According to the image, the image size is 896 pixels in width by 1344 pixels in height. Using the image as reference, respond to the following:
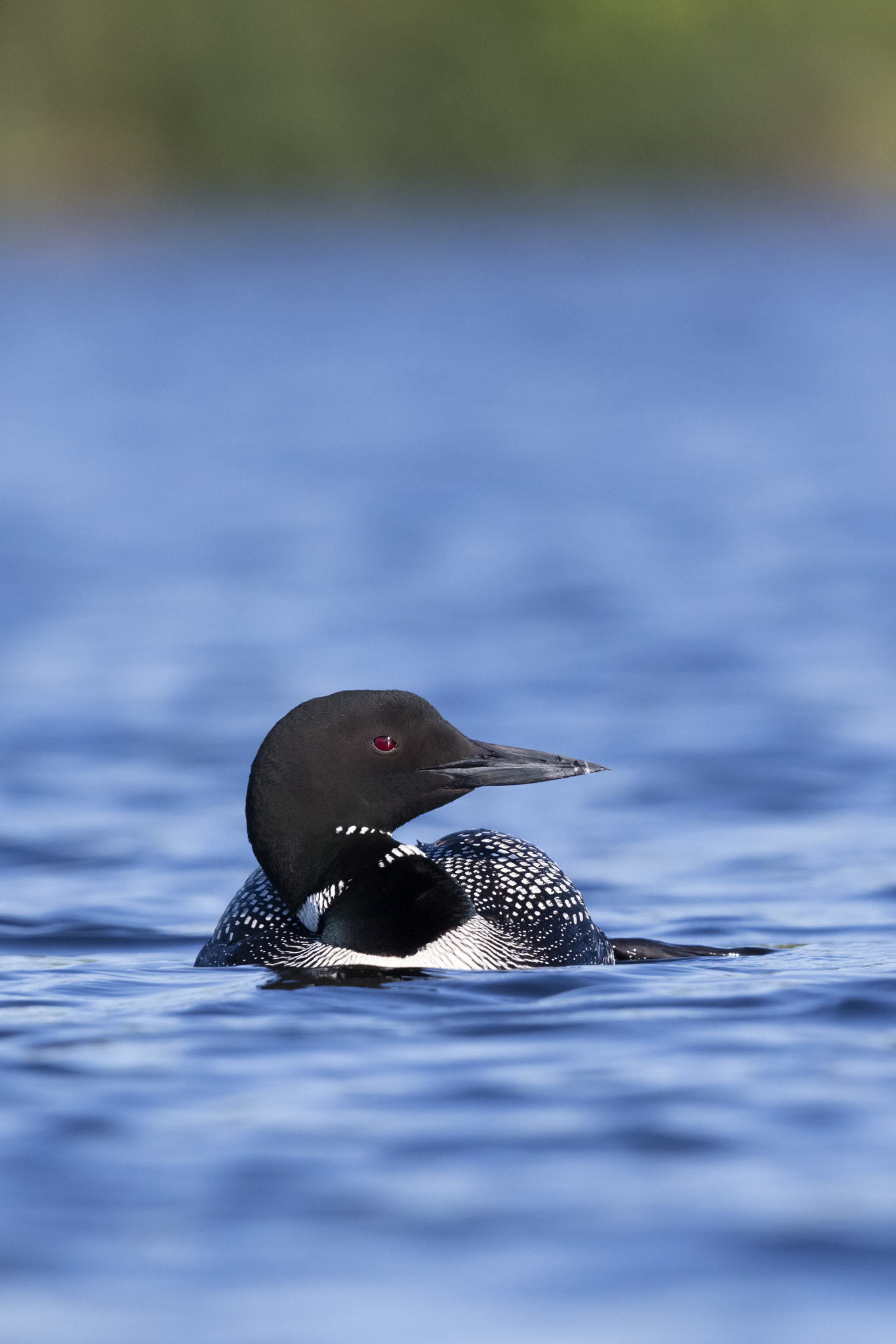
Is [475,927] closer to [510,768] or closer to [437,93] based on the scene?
[510,768]

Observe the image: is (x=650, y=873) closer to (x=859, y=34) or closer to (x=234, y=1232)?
(x=234, y=1232)

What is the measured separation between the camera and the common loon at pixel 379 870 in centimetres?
475

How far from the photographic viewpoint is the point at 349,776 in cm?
489

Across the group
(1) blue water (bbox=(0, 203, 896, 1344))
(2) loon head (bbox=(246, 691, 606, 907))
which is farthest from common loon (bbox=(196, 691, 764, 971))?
(1) blue water (bbox=(0, 203, 896, 1344))

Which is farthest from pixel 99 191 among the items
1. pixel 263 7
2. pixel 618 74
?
pixel 618 74

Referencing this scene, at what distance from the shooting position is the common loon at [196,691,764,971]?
4.75 m

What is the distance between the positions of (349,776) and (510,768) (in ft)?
1.14

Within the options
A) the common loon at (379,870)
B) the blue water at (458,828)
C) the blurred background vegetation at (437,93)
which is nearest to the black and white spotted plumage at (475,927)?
the common loon at (379,870)

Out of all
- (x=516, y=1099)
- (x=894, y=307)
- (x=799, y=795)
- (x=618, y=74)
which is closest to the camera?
(x=516, y=1099)

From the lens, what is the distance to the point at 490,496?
49.9 feet

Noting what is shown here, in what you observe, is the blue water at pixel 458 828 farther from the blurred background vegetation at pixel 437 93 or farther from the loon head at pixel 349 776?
the blurred background vegetation at pixel 437 93

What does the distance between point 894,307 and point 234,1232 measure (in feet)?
82.0

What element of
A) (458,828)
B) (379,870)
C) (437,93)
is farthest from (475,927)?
(437,93)

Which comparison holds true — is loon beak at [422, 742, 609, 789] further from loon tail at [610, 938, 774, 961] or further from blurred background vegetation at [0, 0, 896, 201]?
blurred background vegetation at [0, 0, 896, 201]
